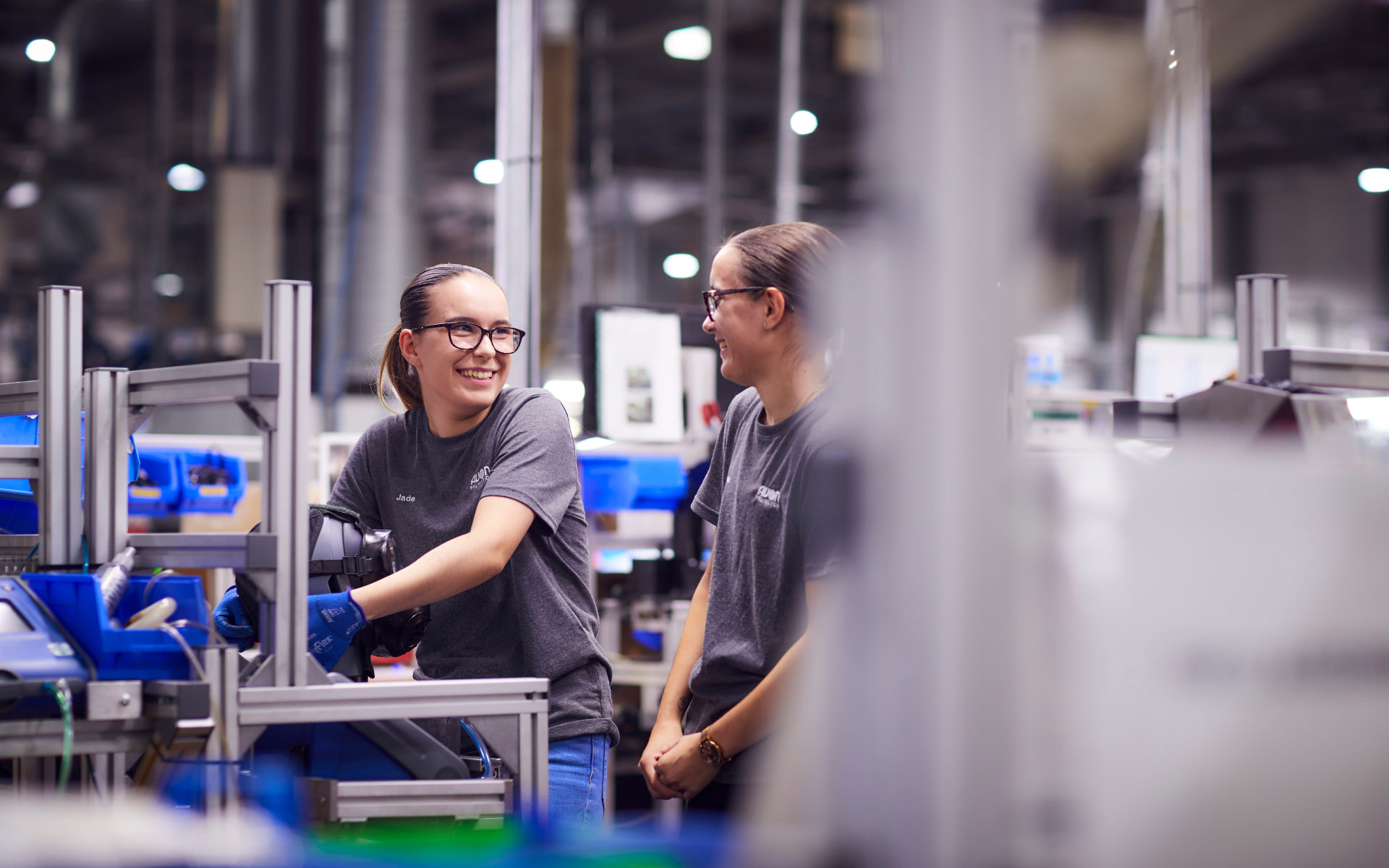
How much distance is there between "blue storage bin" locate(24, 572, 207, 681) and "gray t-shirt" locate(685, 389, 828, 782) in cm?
72

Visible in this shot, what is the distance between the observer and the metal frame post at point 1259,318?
2742mm

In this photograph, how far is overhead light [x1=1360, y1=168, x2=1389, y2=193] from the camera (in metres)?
12.4

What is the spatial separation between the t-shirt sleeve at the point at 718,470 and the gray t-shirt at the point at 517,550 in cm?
23

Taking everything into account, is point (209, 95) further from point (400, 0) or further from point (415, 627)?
point (415, 627)

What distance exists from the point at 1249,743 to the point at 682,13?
424 inches

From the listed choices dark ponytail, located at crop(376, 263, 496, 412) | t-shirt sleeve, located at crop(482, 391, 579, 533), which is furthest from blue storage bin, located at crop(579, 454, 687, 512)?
A: t-shirt sleeve, located at crop(482, 391, 579, 533)

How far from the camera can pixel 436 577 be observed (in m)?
1.78

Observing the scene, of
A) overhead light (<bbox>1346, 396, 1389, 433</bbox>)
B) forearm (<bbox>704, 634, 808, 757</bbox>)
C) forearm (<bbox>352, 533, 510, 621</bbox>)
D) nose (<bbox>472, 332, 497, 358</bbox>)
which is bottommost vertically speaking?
forearm (<bbox>704, 634, 808, 757</bbox>)

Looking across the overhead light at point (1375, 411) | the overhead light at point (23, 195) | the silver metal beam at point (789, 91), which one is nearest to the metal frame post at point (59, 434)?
the overhead light at point (1375, 411)

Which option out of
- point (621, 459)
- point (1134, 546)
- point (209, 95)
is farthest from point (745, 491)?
point (209, 95)

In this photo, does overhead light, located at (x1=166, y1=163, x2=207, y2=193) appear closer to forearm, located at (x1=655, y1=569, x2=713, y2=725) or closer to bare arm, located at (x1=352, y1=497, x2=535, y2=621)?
forearm, located at (x1=655, y1=569, x2=713, y2=725)

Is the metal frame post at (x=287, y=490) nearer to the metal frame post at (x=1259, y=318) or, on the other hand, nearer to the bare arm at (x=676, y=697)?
the bare arm at (x=676, y=697)

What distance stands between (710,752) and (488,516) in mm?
473

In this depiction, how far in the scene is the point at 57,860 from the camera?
34.2 inches
